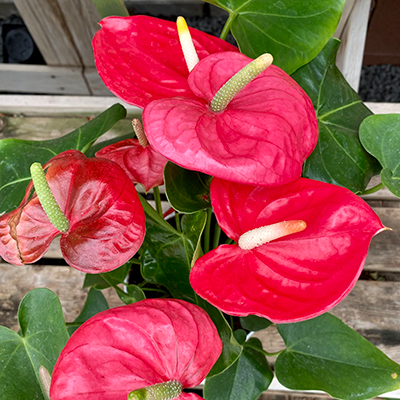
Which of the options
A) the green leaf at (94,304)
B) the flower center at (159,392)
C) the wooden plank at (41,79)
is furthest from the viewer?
the wooden plank at (41,79)

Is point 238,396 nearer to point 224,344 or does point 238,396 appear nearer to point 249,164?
point 224,344

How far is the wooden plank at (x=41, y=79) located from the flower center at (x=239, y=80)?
112cm

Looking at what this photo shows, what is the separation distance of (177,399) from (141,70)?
34 cm

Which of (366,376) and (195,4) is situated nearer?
(366,376)

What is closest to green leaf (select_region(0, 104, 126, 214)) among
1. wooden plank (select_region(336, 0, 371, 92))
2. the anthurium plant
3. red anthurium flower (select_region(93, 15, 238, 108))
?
the anthurium plant

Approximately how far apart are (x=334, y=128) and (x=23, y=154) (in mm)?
435

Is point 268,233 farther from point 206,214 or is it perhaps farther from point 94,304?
point 94,304

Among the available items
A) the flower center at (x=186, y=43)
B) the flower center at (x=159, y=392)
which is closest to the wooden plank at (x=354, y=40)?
the flower center at (x=186, y=43)

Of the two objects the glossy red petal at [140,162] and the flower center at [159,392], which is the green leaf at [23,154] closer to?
the glossy red petal at [140,162]

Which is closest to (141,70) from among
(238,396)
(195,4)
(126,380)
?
(126,380)

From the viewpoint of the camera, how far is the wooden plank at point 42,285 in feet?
2.40

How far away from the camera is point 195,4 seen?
1493 mm

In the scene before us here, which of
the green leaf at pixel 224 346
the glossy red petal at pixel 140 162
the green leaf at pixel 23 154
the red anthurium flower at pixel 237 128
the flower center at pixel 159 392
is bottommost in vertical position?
the green leaf at pixel 224 346


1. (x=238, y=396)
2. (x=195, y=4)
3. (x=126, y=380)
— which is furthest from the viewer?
(x=195, y=4)
